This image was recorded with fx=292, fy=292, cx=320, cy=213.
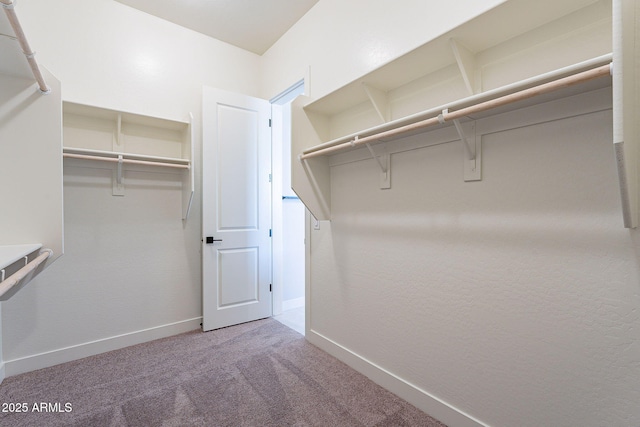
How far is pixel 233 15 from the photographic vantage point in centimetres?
265

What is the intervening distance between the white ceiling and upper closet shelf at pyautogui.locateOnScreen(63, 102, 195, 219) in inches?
36.9

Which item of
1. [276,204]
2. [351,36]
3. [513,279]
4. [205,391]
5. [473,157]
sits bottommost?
[205,391]

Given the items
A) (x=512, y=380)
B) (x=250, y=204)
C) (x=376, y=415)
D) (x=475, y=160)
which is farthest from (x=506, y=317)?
(x=250, y=204)

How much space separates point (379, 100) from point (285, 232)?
223cm

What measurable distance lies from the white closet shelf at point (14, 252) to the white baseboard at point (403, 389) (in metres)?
1.91

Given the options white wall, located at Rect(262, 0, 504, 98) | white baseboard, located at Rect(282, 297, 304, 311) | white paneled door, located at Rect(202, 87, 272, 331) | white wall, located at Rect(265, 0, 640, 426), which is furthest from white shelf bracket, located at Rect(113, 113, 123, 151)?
white baseboard, located at Rect(282, 297, 304, 311)

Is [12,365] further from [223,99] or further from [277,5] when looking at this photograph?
[277,5]

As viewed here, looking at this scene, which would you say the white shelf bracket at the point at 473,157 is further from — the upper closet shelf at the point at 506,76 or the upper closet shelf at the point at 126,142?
the upper closet shelf at the point at 126,142

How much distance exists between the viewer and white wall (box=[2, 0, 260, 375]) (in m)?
2.21

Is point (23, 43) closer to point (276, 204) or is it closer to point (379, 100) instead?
point (379, 100)

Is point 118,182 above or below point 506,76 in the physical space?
below

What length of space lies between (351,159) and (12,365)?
2.82 metres

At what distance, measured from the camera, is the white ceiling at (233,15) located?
251cm

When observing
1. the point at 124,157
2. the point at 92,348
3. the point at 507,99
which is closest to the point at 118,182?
the point at 124,157
